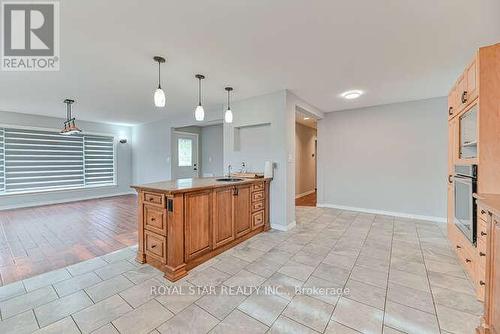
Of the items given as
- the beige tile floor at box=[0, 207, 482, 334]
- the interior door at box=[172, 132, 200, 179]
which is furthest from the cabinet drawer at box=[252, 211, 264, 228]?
the interior door at box=[172, 132, 200, 179]

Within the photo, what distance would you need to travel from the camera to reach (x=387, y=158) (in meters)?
4.68

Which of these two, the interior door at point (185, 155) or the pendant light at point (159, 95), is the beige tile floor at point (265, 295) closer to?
the pendant light at point (159, 95)

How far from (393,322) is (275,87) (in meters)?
3.18

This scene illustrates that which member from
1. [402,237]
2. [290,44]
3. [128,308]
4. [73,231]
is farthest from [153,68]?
[402,237]

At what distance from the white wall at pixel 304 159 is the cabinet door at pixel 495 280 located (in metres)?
5.35

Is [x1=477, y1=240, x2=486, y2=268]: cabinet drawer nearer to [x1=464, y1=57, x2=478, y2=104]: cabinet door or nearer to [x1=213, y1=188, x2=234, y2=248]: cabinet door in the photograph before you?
[x1=464, y1=57, x2=478, y2=104]: cabinet door

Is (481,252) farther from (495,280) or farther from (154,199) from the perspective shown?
(154,199)

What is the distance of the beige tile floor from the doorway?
358 cm

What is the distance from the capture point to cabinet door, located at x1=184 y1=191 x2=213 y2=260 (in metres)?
2.38

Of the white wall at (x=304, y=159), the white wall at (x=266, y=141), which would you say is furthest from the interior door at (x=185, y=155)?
the white wall at (x=304, y=159)

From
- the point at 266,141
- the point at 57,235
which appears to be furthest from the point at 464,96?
the point at 57,235

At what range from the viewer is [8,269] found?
2.44 metres

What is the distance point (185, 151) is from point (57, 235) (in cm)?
404

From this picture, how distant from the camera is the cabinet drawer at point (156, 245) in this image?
7.62 feet
